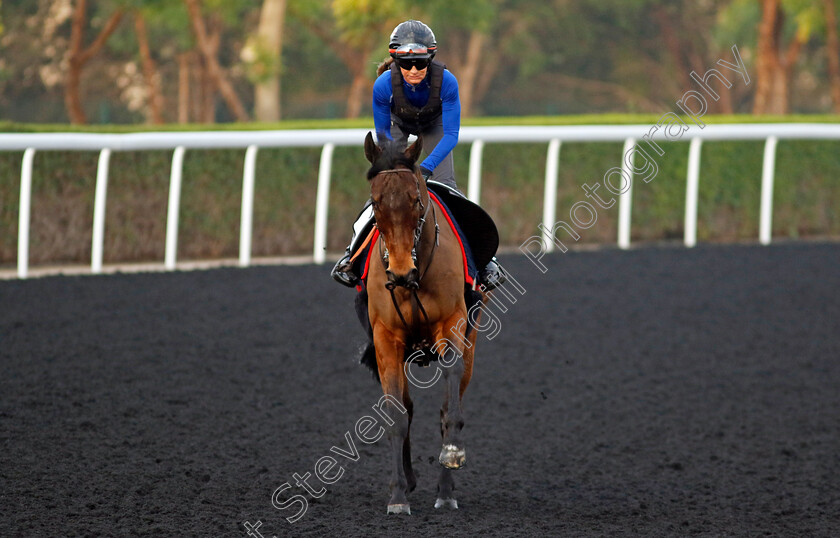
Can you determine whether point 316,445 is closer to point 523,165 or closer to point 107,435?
point 107,435

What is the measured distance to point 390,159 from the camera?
14.4ft

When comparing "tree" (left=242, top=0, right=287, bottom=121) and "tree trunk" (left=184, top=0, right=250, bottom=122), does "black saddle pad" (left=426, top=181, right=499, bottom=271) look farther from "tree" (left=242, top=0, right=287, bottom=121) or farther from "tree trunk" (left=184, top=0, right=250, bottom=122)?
"tree trunk" (left=184, top=0, right=250, bottom=122)

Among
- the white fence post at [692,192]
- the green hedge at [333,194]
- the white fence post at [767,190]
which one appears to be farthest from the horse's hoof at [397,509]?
the white fence post at [767,190]

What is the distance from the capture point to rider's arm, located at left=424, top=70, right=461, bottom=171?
5016 millimetres

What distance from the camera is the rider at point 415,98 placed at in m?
4.87

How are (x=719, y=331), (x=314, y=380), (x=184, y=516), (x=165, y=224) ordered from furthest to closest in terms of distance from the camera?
(x=165, y=224), (x=719, y=331), (x=314, y=380), (x=184, y=516)

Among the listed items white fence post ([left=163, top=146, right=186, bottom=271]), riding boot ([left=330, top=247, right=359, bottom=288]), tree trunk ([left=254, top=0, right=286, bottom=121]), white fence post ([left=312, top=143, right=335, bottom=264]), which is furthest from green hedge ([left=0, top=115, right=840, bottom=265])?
tree trunk ([left=254, top=0, right=286, bottom=121])

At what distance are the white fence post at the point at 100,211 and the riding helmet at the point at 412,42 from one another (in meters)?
5.63

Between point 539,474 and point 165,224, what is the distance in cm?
643

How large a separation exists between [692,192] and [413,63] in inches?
307

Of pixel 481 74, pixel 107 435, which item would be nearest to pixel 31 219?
pixel 107 435

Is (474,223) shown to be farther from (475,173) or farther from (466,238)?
(475,173)

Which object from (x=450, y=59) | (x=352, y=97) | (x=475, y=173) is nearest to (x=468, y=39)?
(x=450, y=59)

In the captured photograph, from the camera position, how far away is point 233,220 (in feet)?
37.5
